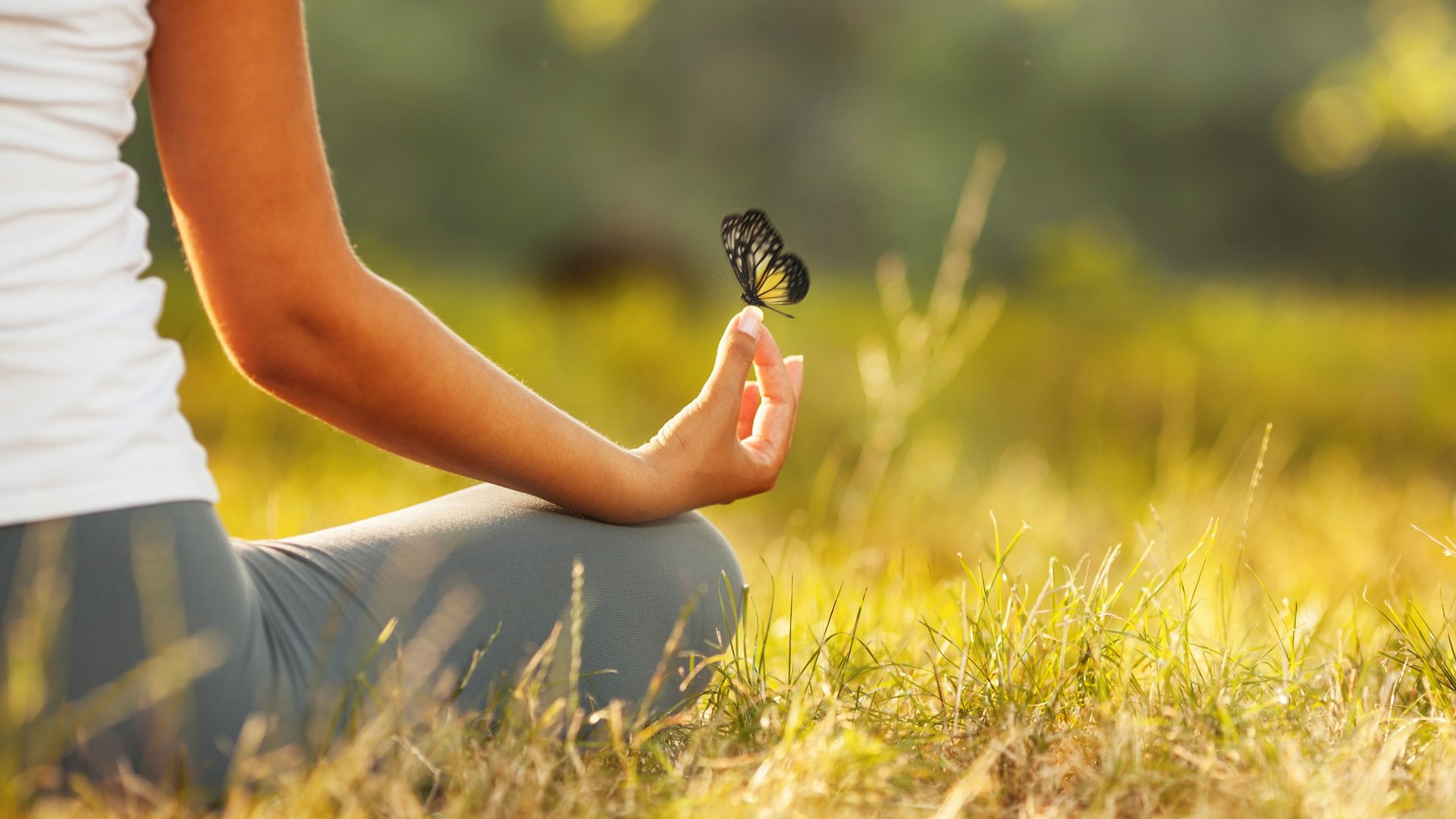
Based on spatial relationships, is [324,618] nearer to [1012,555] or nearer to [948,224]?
[1012,555]

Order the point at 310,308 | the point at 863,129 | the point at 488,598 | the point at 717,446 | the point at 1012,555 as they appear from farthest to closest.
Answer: the point at 863,129, the point at 1012,555, the point at 717,446, the point at 488,598, the point at 310,308

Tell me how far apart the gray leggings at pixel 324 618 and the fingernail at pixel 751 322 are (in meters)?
0.21

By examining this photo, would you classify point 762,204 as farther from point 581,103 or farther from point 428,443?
point 428,443

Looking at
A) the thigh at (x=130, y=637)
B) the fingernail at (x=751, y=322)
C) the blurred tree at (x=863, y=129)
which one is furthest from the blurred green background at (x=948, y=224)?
the thigh at (x=130, y=637)

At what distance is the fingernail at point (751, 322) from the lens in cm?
122

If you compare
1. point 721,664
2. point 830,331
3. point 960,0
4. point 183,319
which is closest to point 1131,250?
point 960,0

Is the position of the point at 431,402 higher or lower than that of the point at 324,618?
higher

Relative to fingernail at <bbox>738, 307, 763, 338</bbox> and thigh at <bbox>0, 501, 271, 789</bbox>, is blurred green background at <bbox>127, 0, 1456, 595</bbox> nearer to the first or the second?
fingernail at <bbox>738, 307, 763, 338</bbox>

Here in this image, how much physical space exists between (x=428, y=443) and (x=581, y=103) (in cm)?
662

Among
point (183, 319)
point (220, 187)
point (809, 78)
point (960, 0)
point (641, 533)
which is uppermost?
point (960, 0)

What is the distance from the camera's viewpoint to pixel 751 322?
4.01ft

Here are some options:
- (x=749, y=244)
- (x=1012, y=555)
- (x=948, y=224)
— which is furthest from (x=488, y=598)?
(x=948, y=224)

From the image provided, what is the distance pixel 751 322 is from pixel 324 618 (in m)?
0.49

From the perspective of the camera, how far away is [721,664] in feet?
4.26
